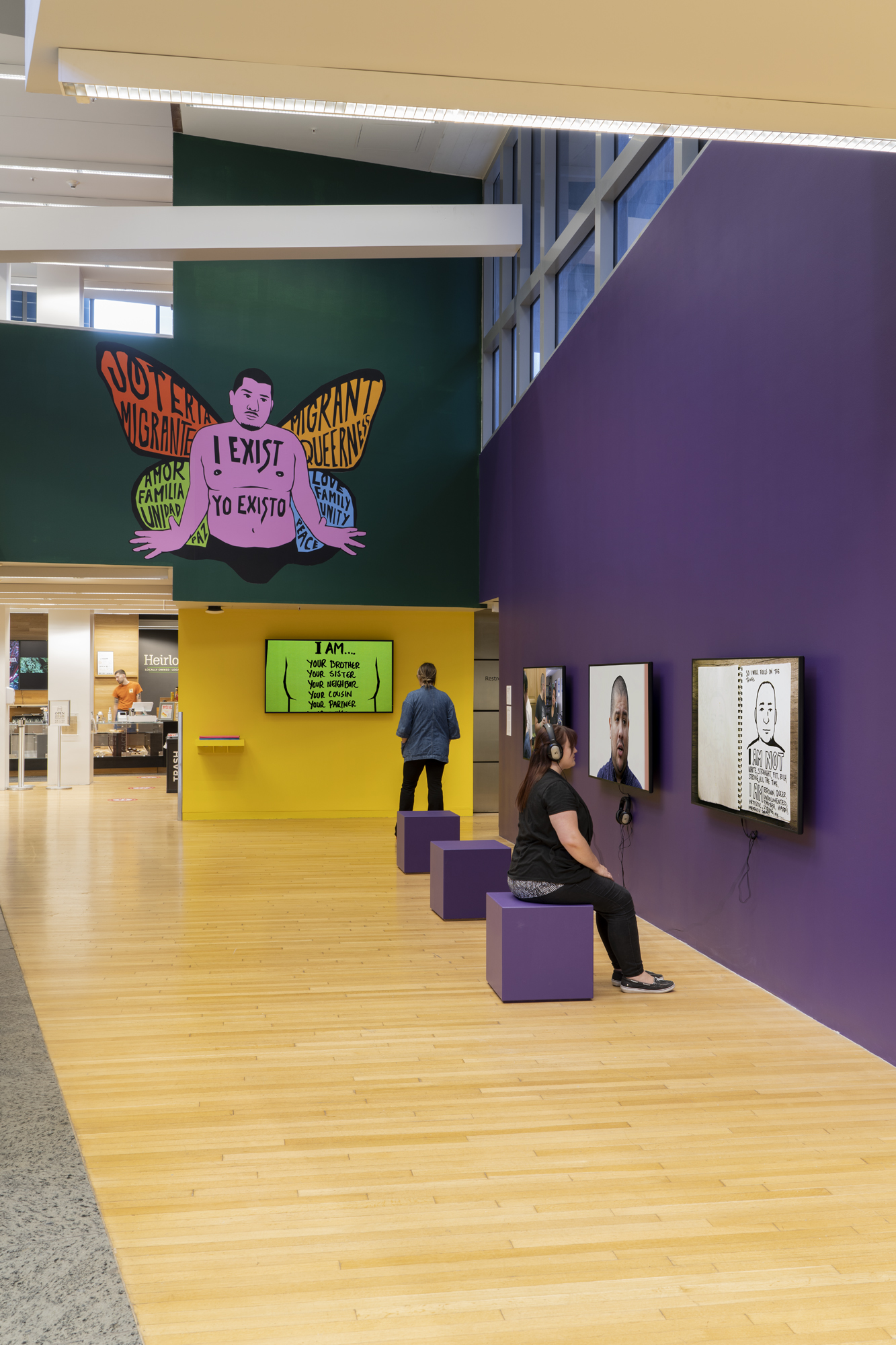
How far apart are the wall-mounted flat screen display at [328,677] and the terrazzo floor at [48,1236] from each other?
24.9 feet

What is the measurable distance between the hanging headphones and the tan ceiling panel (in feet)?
13.6

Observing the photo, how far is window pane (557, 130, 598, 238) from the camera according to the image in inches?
298

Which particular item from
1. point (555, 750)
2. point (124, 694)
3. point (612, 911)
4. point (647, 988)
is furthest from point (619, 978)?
point (124, 694)

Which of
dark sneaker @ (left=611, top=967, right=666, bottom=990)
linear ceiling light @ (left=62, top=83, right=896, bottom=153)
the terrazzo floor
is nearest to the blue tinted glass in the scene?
linear ceiling light @ (left=62, top=83, right=896, bottom=153)

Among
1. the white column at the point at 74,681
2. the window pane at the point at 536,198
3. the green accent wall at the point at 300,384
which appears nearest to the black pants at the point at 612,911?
the window pane at the point at 536,198

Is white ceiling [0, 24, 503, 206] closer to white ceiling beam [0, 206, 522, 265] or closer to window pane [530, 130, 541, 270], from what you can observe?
window pane [530, 130, 541, 270]

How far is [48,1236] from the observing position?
262cm

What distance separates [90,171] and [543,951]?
10139mm

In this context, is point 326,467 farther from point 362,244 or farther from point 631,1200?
point 631,1200

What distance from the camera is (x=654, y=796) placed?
6.10 m

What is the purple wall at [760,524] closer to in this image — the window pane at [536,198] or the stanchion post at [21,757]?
the window pane at [536,198]

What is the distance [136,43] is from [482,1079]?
334cm

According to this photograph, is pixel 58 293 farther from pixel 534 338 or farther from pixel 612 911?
pixel 612 911

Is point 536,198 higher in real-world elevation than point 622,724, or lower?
higher
